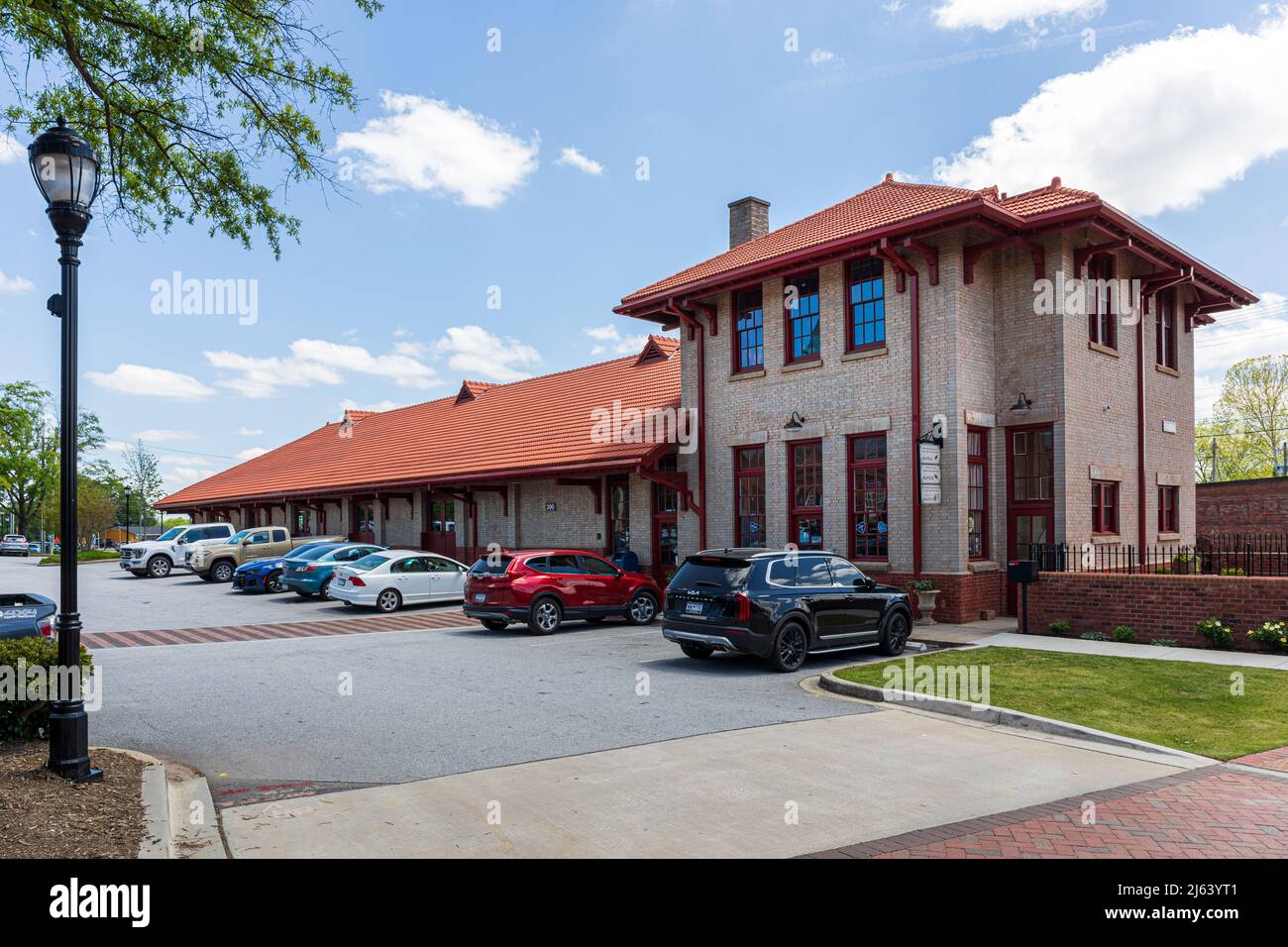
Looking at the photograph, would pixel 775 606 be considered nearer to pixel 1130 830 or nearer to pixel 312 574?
pixel 1130 830

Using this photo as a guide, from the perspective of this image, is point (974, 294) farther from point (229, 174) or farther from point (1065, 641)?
point (229, 174)

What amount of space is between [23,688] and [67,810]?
2283 millimetres

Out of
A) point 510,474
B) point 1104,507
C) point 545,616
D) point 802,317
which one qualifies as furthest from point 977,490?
point 510,474

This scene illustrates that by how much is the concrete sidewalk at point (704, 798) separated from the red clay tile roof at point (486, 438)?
13.7m

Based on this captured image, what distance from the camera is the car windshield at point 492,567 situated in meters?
16.9

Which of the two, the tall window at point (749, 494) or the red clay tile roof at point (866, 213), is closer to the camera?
the red clay tile roof at point (866, 213)

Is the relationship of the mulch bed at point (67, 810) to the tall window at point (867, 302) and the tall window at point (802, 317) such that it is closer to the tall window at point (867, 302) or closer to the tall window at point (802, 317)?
the tall window at point (867, 302)

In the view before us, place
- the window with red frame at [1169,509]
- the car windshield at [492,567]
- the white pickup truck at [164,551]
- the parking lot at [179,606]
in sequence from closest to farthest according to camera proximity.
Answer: the car windshield at [492,567] → the parking lot at [179,606] → the window with red frame at [1169,509] → the white pickup truck at [164,551]

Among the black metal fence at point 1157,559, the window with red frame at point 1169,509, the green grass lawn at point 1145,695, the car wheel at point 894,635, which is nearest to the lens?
the green grass lawn at point 1145,695

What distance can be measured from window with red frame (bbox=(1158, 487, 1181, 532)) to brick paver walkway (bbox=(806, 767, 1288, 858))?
15.8 meters

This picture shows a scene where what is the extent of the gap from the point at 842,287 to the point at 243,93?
12.3 m

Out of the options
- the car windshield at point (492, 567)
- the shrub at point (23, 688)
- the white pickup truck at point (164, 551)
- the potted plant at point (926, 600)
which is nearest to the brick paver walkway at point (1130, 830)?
the shrub at point (23, 688)

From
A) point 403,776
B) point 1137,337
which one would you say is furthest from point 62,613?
point 1137,337
